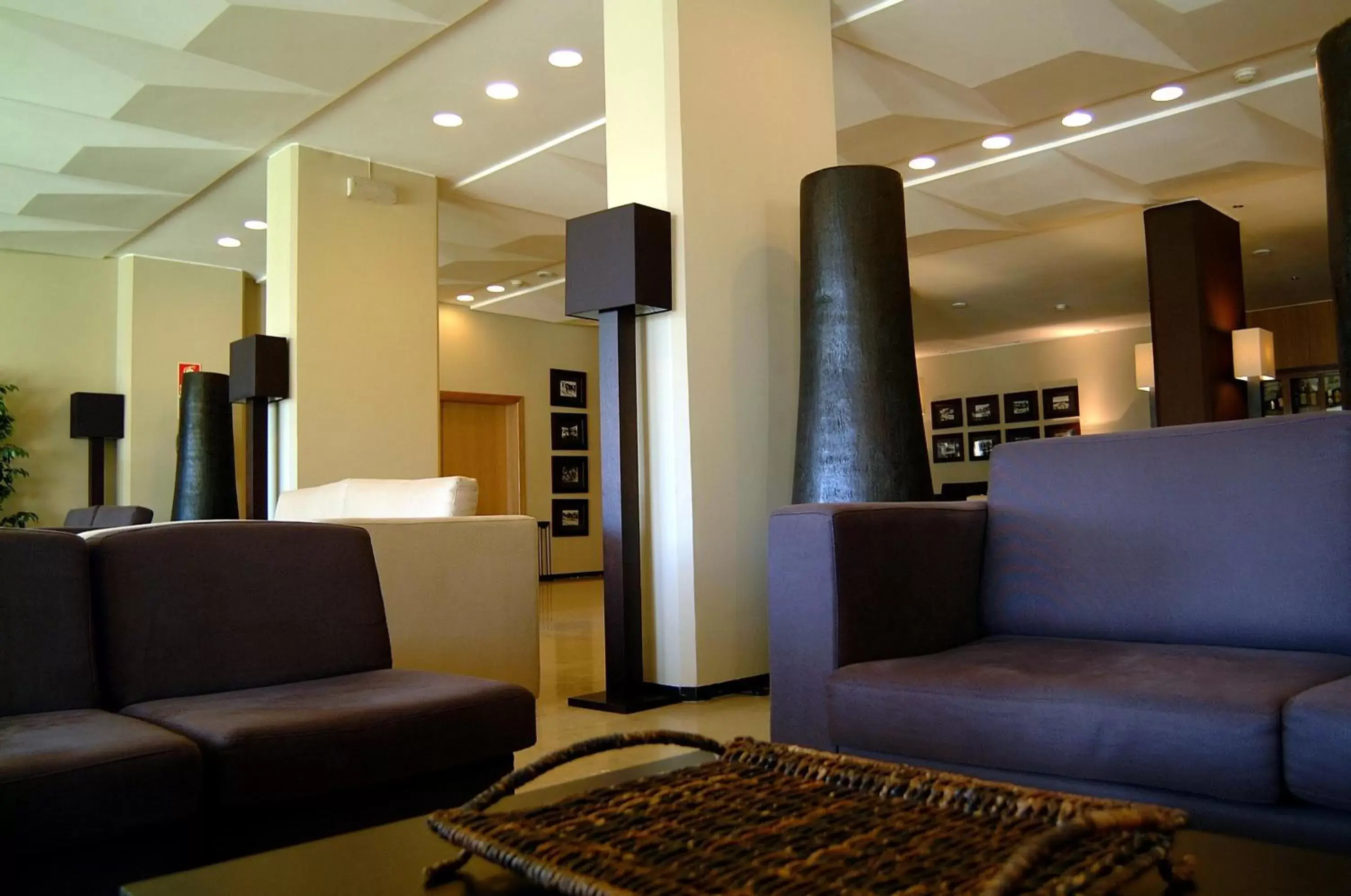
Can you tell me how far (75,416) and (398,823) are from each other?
8.67 meters

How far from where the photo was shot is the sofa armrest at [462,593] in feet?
11.2

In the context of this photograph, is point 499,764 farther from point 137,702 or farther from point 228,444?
point 228,444

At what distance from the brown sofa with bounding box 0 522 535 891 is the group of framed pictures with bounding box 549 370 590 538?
31.2 ft

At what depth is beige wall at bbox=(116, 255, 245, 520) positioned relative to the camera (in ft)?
28.7

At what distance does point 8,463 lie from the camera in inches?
336

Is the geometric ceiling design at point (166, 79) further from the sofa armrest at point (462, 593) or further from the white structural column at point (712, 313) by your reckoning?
the sofa armrest at point (462, 593)

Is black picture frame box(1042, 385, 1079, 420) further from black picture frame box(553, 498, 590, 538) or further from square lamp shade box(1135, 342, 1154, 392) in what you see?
black picture frame box(553, 498, 590, 538)

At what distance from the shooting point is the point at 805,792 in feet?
3.75

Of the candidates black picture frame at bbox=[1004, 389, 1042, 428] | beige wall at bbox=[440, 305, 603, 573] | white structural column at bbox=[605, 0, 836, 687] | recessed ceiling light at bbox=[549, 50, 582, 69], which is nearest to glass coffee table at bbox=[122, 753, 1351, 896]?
white structural column at bbox=[605, 0, 836, 687]

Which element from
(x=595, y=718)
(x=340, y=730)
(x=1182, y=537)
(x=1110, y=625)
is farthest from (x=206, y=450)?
(x=1182, y=537)

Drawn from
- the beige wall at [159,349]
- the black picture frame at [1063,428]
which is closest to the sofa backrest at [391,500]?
the beige wall at [159,349]

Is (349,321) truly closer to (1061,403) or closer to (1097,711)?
(1097,711)

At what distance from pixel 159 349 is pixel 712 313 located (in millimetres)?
6718

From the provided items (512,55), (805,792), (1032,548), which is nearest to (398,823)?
(805,792)
